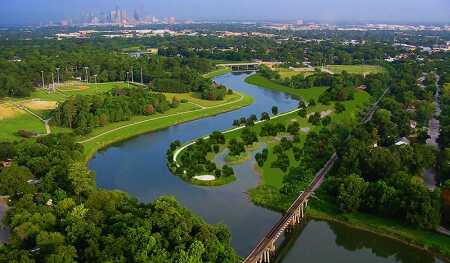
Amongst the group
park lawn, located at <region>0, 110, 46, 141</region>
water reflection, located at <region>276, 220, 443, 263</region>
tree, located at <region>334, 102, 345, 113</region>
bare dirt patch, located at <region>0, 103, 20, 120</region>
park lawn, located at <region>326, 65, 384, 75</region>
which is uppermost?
park lawn, located at <region>326, 65, 384, 75</region>

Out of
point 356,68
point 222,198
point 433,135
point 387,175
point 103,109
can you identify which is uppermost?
point 356,68

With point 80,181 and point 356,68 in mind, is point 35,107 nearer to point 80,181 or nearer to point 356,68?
point 80,181

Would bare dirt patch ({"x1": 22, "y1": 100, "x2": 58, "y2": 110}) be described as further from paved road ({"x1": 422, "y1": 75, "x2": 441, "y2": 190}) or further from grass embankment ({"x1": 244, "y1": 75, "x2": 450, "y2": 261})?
paved road ({"x1": 422, "y1": 75, "x2": 441, "y2": 190})

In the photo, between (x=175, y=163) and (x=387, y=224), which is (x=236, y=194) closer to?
(x=175, y=163)

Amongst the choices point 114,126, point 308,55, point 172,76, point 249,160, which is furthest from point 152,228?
point 308,55

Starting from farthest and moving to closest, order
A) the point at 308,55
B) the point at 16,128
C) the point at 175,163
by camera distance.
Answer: the point at 308,55
the point at 16,128
the point at 175,163

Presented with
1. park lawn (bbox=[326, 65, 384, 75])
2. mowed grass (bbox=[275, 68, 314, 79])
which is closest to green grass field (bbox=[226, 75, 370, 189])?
mowed grass (bbox=[275, 68, 314, 79])

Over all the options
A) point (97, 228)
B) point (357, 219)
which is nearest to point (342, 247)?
point (357, 219)
